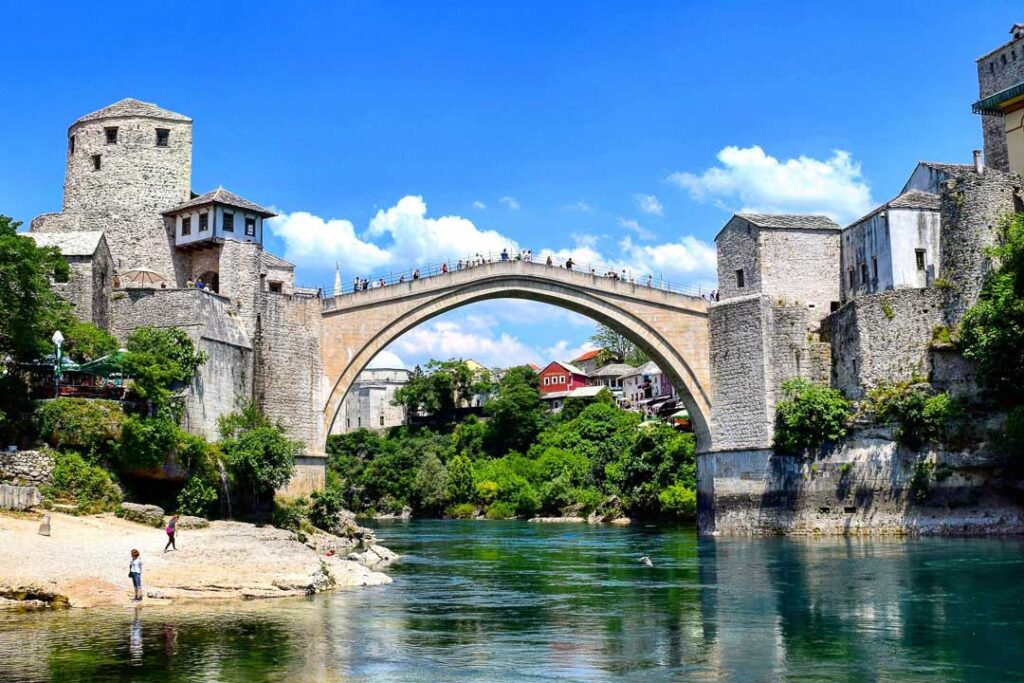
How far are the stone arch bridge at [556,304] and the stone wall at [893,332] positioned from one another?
19.2 ft

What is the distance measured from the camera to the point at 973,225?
1396 inches

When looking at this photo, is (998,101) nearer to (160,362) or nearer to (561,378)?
(160,362)

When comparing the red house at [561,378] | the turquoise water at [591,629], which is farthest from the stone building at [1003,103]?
the red house at [561,378]

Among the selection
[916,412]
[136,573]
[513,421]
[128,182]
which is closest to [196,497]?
[136,573]

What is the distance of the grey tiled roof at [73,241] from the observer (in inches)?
1236

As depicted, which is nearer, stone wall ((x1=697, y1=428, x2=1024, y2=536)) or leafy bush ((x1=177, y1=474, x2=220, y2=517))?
leafy bush ((x1=177, y1=474, x2=220, y2=517))

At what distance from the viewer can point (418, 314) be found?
37.3m

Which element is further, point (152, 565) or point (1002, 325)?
point (1002, 325)

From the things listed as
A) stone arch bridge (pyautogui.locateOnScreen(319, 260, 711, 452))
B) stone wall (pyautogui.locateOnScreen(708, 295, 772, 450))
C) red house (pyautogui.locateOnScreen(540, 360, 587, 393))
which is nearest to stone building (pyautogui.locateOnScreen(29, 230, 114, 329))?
stone arch bridge (pyautogui.locateOnScreen(319, 260, 711, 452))

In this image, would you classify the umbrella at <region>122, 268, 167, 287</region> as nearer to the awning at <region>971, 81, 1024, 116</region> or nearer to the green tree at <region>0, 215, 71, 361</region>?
the green tree at <region>0, 215, 71, 361</region>

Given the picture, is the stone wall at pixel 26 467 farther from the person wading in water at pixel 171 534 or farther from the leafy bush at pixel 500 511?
the leafy bush at pixel 500 511

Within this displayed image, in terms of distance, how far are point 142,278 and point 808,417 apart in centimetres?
2247

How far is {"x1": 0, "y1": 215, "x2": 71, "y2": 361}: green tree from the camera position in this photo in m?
25.7

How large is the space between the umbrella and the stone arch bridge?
5629 millimetres
